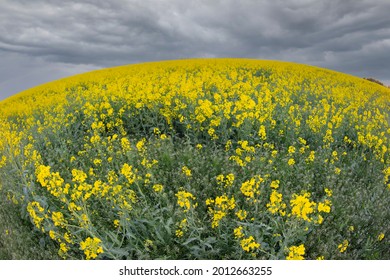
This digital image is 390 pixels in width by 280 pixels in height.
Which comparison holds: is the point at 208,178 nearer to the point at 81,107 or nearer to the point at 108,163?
the point at 108,163

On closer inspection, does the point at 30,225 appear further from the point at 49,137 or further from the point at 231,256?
the point at 231,256

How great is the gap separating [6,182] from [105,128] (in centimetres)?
225

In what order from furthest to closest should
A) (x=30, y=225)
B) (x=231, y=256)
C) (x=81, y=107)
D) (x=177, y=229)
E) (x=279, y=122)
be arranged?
(x=81, y=107), (x=279, y=122), (x=30, y=225), (x=177, y=229), (x=231, y=256)

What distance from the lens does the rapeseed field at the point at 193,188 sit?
13.0 ft

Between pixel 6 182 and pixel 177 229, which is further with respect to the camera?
pixel 6 182

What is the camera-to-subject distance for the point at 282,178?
5.37 metres

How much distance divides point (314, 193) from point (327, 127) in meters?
2.59

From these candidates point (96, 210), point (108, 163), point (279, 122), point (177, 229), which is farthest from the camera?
point (279, 122)

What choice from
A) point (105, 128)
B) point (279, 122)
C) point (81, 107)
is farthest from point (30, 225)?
point (279, 122)

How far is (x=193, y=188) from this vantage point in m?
4.78

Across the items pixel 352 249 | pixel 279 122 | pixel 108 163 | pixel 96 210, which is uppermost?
pixel 279 122

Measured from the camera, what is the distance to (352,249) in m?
4.52

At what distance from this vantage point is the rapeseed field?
3.96 metres

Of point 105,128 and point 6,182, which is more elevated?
point 105,128
